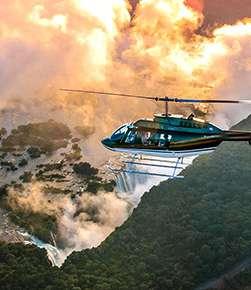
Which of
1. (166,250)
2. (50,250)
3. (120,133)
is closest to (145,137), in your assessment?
(120,133)

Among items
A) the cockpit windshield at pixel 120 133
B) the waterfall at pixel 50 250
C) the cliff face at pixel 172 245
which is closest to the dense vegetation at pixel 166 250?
the cliff face at pixel 172 245

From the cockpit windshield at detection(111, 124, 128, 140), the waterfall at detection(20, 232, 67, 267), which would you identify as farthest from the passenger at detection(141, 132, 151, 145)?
the waterfall at detection(20, 232, 67, 267)

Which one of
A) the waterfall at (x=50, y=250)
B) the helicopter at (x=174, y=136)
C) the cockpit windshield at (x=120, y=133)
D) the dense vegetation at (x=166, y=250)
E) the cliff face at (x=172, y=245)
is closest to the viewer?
the helicopter at (x=174, y=136)

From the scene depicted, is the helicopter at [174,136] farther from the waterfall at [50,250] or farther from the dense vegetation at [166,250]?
the waterfall at [50,250]

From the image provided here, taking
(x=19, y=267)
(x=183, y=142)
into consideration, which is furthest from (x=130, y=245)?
(x=183, y=142)

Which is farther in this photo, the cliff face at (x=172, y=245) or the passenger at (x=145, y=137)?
the cliff face at (x=172, y=245)

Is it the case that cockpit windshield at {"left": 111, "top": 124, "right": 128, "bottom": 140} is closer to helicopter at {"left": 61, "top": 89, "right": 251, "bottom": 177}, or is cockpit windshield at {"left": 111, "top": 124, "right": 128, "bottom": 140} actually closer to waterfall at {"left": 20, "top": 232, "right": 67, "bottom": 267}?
helicopter at {"left": 61, "top": 89, "right": 251, "bottom": 177}

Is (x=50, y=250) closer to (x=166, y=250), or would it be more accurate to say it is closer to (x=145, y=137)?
(x=166, y=250)

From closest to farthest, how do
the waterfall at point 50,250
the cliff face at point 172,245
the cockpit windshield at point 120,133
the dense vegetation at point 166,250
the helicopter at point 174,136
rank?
the helicopter at point 174,136
the cockpit windshield at point 120,133
the dense vegetation at point 166,250
the cliff face at point 172,245
the waterfall at point 50,250
